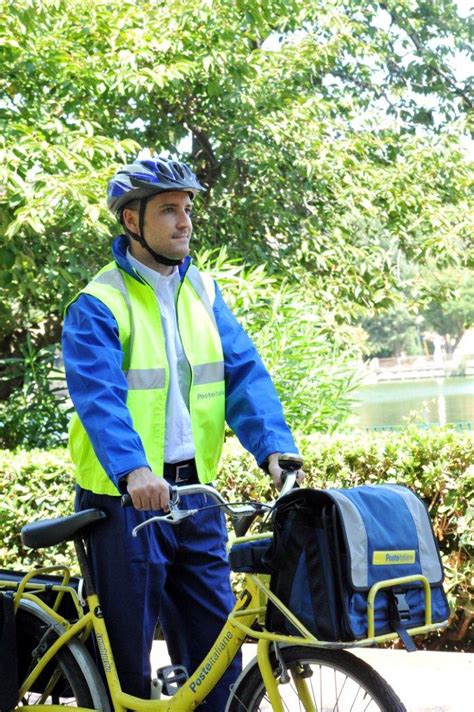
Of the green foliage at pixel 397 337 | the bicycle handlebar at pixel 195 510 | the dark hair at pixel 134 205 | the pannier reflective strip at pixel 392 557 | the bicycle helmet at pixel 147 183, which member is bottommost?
the pannier reflective strip at pixel 392 557

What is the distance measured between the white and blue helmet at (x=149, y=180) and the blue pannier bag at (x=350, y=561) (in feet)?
3.44

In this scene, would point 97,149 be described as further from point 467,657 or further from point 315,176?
point 467,657

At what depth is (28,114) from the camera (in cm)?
824

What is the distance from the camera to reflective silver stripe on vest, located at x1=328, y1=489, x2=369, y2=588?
2.50m

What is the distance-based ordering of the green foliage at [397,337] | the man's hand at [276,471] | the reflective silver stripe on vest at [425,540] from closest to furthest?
the reflective silver stripe on vest at [425,540] < the man's hand at [276,471] < the green foliage at [397,337]

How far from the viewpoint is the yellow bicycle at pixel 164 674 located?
2729 mm

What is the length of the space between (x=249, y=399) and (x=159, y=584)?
1.99 ft

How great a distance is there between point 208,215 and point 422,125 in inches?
180

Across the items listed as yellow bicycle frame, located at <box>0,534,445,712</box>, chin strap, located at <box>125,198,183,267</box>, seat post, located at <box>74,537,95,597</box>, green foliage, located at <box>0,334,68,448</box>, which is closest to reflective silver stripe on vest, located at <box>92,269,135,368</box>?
chin strap, located at <box>125,198,183,267</box>

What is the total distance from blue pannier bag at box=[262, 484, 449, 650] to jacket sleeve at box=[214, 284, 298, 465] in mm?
504

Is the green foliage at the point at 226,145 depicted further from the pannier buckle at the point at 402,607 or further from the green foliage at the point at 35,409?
the pannier buckle at the point at 402,607

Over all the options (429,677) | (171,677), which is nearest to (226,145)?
(429,677)

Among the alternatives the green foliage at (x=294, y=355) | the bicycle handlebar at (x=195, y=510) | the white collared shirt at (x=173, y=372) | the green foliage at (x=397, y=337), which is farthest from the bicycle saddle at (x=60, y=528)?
the green foliage at (x=397, y=337)

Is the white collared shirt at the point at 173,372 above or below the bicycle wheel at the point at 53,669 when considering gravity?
above
